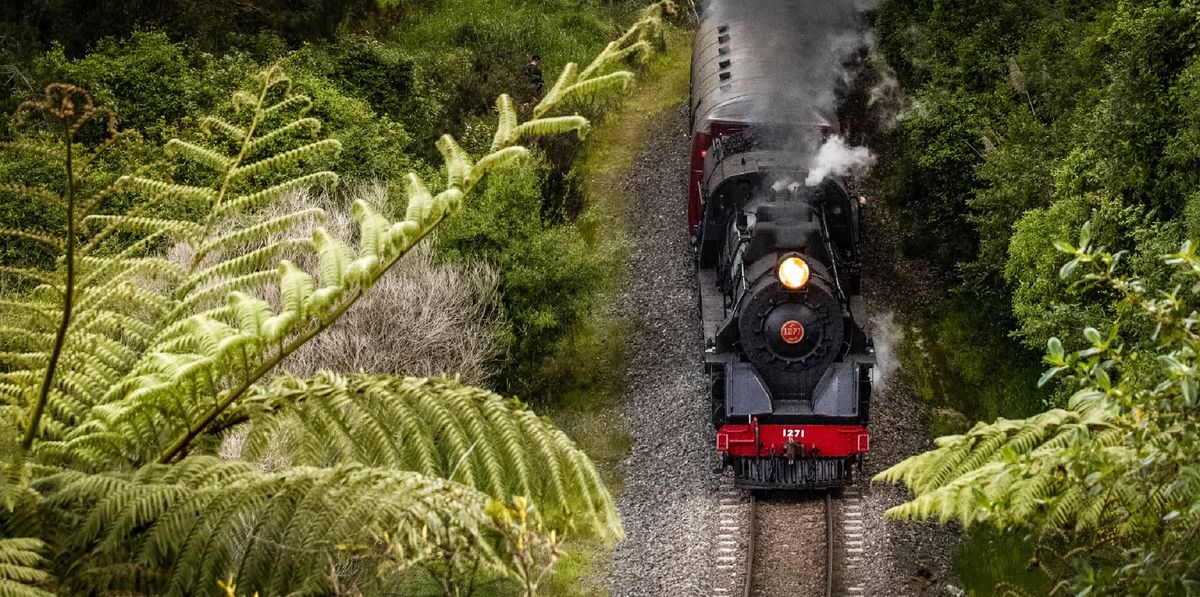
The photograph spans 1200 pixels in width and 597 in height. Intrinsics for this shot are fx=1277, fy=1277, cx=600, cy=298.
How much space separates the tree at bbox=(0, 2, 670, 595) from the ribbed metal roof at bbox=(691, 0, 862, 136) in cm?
1172

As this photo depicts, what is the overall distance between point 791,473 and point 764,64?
6.13 metres

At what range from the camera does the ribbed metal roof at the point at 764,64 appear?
1689 cm

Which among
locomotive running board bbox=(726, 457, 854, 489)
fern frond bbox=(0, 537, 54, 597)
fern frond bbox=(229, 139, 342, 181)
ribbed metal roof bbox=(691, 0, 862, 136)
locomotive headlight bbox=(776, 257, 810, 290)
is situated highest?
ribbed metal roof bbox=(691, 0, 862, 136)

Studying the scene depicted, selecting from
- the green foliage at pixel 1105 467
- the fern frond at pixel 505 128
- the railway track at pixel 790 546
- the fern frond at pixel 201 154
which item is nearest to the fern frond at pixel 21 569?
the fern frond at pixel 201 154

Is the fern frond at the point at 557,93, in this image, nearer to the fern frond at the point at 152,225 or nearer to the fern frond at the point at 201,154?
the fern frond at the point at 201,154

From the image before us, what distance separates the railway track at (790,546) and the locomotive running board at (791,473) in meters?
0.23

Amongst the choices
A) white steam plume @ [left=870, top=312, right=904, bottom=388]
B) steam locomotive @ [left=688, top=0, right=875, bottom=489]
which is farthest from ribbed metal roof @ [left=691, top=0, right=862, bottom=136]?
white steam plume @ [left=870, top=312, right=904, bottom=388]

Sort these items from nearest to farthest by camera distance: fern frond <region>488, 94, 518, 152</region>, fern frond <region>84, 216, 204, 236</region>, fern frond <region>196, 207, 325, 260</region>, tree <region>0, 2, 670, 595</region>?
1. tree <region>0, 2, 670, 595</region>
2. fern frond <region>488, 94, 518, 152</region>
3. fern frond <region>196, 207, 325, 260</region>
4. fern frond <region>84, 216, 204, 236</region>

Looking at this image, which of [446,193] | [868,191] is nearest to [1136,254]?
[868,191]

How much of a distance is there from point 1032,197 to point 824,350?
6616 millimetres

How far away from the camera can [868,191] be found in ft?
75.6

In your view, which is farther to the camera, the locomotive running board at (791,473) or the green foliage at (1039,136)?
the green foliage at (1039,136)

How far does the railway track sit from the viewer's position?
1321 centimetres

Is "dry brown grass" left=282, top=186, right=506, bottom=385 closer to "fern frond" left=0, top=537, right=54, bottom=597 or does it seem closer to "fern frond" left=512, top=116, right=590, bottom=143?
"fern frond" left=512, top=116, right=590, bottom=143
